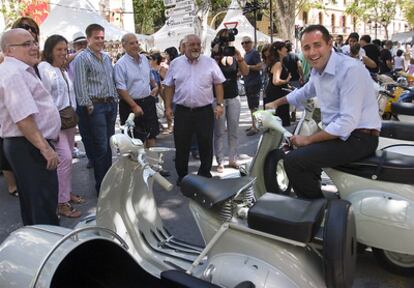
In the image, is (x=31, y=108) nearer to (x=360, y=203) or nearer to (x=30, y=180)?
(x=30, y=180)

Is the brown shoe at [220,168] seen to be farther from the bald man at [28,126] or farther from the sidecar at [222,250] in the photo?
the sidecar at [222,250]

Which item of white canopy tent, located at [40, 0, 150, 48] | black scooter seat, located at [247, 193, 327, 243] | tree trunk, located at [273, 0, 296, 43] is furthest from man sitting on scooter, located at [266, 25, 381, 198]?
tree trunk, located at [273, 0, 296, 43]

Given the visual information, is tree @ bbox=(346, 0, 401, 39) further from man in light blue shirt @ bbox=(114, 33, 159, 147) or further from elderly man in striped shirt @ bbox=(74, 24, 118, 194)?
elderly man in striped shirt @ bbox=(74, 24, 118, 194)

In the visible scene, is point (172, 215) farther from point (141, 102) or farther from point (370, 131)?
point (370, 131)

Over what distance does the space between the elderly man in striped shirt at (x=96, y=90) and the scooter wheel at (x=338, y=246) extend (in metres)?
3.32

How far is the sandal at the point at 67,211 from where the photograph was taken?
4625mm

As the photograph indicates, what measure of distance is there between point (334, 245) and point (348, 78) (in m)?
1.55

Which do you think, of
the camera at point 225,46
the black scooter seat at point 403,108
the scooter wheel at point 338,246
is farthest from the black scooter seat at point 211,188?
the black scooter seat at point 403,108

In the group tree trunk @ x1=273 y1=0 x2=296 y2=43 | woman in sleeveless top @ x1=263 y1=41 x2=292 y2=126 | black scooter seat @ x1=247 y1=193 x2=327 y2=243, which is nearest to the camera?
black scooter seat @ x1=247 y1=193 x2=327 y2=243

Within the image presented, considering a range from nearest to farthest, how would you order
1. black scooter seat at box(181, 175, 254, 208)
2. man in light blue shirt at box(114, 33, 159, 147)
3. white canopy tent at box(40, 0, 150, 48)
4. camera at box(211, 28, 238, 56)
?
black scooter seat at box(181, 175, 254, 208) → man in light blue shirt at box(114, 33, 159, 147) → camera at box(211, 28, 238, 56) → white canopy tent at box(40, 0, 150, 48)

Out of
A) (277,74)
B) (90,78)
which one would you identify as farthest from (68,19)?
(90,78)

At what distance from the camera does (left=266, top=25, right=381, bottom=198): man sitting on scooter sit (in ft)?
10.3

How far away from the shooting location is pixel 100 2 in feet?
109

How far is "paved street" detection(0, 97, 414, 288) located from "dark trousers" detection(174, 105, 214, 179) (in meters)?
0.52
